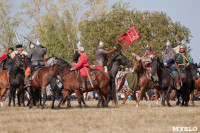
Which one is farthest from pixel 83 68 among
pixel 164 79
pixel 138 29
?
pixel 138 29

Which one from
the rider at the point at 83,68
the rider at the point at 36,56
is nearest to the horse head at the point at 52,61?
the rider at the point at 36,56

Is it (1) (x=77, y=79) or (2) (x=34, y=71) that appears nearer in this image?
(1) (x=77, y=79)

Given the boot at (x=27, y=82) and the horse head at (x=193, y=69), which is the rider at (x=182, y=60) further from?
the boot at (x=27, y=82)

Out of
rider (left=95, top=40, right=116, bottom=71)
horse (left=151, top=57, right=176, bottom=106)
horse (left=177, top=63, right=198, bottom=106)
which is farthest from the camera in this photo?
horse (left=177, top=63, right=198, bottom=106)

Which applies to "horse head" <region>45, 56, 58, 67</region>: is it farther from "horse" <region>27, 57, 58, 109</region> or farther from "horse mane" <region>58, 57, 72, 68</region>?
"horse mane" <region>58, 57, 72, 68</region>

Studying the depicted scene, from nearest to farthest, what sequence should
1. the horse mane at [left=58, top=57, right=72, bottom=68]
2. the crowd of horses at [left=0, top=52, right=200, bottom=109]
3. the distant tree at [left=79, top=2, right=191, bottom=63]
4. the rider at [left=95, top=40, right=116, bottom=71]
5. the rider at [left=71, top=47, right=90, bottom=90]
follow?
the rider at [left=71, top=47, right=90, bottom=90]
the crowd of horses at [left=0, top=52, right=200, bottom=109]
the horse mane at [left=58, top=57, right=72, bottom=68]
the rider at [left=95, top=40, right=116, bottom=71]
the distant tree at [left=79, top=2, right=191, bottom=63]

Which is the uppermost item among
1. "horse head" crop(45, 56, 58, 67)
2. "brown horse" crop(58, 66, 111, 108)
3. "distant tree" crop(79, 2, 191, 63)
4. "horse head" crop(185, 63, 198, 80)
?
"distant tree" crop(79, 2, 191, 63)

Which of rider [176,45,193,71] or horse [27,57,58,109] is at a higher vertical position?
rider [176,45,193,71]

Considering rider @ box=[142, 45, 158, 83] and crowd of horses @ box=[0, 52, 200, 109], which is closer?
crowd of horses @ box=[0, 52, 200, 109]

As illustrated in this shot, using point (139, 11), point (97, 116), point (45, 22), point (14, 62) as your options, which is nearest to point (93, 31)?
point (139, 11)

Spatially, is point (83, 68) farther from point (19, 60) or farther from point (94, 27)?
point (94, 27)

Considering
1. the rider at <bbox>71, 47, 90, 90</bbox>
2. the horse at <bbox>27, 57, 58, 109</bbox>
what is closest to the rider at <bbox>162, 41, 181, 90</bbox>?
the rider at <bbox>71, 47, 90, 90</bbox>

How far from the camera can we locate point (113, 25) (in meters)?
48.8

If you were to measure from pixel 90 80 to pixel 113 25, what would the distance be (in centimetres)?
3306
